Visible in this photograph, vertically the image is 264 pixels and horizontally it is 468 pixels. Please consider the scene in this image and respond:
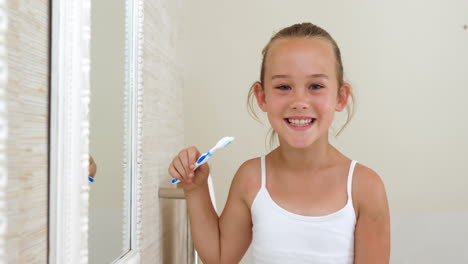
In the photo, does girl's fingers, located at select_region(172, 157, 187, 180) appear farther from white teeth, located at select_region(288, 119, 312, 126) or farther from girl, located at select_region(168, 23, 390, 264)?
white teeth, located at select_region(288, 119, 312, 126)

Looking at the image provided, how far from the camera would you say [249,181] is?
3.00 ft

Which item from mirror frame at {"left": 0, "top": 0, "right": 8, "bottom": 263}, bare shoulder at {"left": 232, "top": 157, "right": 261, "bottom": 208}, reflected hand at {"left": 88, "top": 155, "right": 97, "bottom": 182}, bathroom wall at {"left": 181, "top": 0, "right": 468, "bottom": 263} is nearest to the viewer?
→ mirror frame at {"left": 0, "top": 0, "right": 8, "bottom": 263}

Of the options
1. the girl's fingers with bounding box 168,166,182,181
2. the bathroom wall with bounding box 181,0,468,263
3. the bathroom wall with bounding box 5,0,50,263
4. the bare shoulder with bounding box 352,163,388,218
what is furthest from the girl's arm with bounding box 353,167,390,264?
the bathroom wall with bounding box 5,0,50,263

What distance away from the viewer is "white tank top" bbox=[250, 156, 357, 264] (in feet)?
2.68

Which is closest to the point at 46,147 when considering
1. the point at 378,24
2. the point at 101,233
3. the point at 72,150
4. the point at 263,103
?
the point at 72,150

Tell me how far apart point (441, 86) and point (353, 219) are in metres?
0.72

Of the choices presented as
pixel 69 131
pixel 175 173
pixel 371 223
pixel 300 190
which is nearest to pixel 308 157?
pixel 300 190

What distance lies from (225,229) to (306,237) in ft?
0.57

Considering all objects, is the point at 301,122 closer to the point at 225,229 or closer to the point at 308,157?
the point at 308,157

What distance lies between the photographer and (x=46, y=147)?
0.39 meters

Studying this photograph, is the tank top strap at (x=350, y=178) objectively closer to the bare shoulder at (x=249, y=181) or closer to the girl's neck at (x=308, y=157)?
the girl's neck at (x=308, y=157)

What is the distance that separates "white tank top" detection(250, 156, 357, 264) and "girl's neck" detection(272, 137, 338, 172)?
0.28 feet

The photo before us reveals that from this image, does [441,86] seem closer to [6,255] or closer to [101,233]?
[101,233]

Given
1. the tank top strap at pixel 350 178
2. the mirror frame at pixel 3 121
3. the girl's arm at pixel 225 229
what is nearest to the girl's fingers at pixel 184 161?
the girl's arm at pixel 225 229
